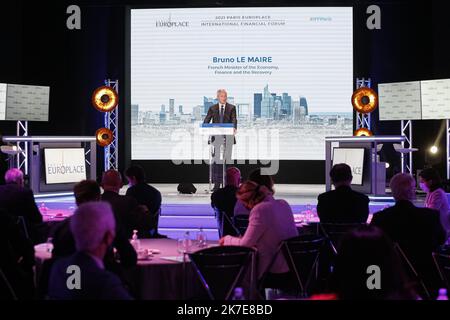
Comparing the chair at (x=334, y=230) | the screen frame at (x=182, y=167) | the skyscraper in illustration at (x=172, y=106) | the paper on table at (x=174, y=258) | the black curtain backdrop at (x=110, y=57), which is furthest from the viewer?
the screen frame at (x=182, y=167)

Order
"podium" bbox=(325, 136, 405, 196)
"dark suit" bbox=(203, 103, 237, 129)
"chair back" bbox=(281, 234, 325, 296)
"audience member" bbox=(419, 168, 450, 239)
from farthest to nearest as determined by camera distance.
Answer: "dark suit" bbox=(203, 103, 237, 129) < "podium" bbox=(325, 136, 405, 196) < "audience member" bbox=(419, 168, 450, 239) < "chair back" bbox=(281, 234, 325, 296)

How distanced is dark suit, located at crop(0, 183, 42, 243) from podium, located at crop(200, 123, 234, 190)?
4.52m

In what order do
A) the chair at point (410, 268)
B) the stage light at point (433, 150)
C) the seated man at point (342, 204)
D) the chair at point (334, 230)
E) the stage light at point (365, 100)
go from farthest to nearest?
1. the stage light at point (433, 150)
2. the stage light at point (365, 100)
3. the seated man at point (342, 204)
4. the chair at point (334, 230)
5. the chair at point (410, 268)

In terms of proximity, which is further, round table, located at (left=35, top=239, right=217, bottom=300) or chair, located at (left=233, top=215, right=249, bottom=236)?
chair, located at (left=233, top=215, right=249, bottom=236)

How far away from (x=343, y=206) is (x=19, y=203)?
115 inches

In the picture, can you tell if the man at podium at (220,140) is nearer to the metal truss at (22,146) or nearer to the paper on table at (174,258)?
the metal truss at (22,146)

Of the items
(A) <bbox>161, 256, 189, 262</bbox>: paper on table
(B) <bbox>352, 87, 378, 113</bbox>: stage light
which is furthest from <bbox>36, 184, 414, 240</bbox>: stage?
(A) <bbox>161, 256, 189, 262</bbox>: paper on table

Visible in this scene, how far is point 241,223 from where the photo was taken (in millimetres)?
5879

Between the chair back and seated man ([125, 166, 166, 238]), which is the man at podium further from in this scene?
the chair back

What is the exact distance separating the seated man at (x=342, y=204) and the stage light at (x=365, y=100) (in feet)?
19.9

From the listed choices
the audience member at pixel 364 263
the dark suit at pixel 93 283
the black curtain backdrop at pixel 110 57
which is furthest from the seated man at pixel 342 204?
the black curtain backdrop at pixel 110 57

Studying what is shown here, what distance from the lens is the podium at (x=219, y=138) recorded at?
1036cm

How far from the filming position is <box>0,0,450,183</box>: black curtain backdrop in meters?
12.8

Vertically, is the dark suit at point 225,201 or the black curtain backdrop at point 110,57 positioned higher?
the black curtain backdrop at point 110,57
